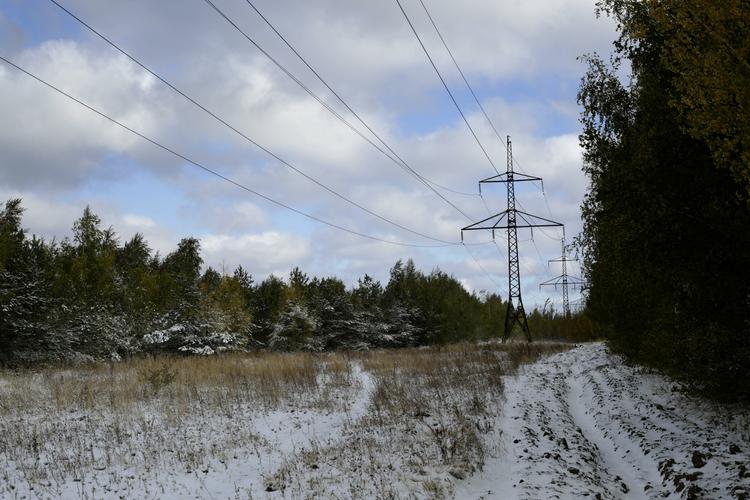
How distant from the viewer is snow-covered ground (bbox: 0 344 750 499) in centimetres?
705

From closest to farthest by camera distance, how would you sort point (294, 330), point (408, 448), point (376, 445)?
point (408, 448) → point (376, 445) → point (294, 330)

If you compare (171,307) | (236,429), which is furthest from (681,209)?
(171,307)

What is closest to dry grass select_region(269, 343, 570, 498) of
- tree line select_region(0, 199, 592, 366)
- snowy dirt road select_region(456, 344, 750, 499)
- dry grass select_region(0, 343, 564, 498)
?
dry grass select_region(0, 343, 564, 498)

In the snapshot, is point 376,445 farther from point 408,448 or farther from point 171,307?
point 171,307

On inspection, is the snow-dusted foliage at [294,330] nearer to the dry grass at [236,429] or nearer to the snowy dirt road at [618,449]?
the dry grass at [236,429]

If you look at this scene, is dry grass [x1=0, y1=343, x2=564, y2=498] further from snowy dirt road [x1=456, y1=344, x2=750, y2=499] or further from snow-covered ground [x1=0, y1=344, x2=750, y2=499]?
snowy dirt road [x1=456, y1=344, x2=750, y2=499]

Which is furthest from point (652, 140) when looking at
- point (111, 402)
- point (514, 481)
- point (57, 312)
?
point (57, 312)

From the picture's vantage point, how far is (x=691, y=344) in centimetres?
1059

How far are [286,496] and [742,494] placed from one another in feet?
18.3

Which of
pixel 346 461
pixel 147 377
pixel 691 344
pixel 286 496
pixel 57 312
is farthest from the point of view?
pixel 57 312

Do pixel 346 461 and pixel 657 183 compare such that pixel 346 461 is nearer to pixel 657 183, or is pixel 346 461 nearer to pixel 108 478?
pixel 108 478

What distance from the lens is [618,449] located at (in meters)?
9.46

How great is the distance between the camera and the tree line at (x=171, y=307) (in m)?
27.1

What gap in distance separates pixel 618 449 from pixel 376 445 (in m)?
4.46
